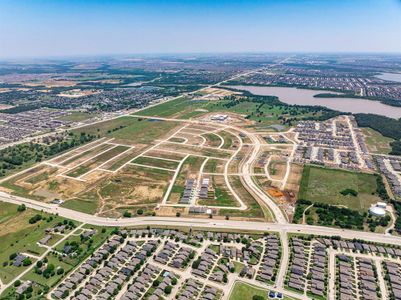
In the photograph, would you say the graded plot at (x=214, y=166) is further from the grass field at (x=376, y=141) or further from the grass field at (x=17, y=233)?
the grass field at (x=376, y=141)

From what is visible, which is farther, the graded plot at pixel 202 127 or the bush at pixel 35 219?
the graded plot at pixel 202 127

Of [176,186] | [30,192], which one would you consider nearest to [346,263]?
[176,186]

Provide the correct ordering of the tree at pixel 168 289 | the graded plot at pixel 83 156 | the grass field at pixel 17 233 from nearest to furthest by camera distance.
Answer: the tree at pixel 168 289, the grass field at pixel 17 233, the graded plot at pixel 83 156

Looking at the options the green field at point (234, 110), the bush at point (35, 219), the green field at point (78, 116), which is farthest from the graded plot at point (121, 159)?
the green field at point (78, 116)

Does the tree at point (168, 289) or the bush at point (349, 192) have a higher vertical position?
the bush at point (349, 192)

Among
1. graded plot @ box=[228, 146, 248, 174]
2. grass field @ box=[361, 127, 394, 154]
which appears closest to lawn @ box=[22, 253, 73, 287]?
graded plot @ box=[228, 146, 248, 174]

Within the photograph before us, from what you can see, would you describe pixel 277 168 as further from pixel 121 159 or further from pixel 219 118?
pixel 219 118

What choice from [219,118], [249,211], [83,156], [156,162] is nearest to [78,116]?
[83,156]

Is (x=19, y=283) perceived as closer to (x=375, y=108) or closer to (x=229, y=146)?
(x=229, y=146)
